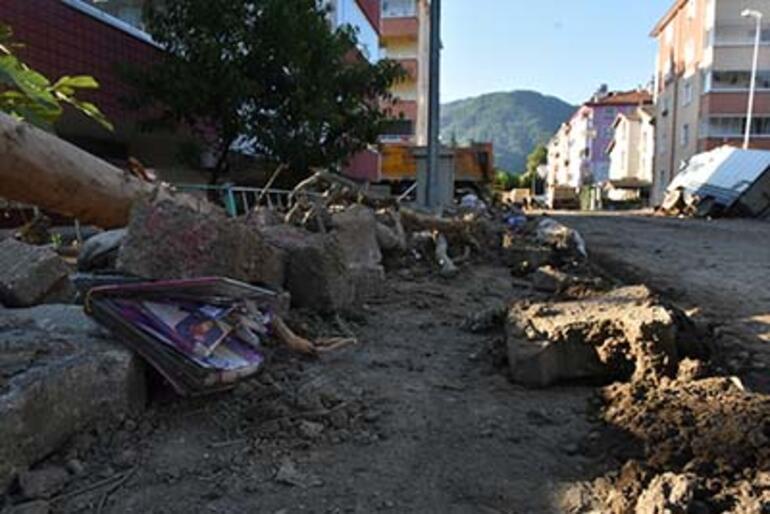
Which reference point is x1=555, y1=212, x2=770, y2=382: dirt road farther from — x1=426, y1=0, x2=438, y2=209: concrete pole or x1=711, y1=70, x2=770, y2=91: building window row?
x1=711, y1=70, x2=770, y2=91: building window row

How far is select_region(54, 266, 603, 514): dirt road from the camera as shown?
2.77m

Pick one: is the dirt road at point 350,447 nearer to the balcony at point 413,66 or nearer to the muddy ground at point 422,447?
the muddy ground at point 422,447

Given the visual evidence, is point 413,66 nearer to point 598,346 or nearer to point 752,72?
point 752,72

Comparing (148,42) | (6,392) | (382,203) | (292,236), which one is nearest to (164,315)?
(6,392)

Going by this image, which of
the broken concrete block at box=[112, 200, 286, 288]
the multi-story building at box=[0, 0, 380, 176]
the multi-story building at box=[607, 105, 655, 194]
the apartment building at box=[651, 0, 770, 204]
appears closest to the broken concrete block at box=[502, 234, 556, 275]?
the broken concrete block at box=[112, 200, 286, 288]

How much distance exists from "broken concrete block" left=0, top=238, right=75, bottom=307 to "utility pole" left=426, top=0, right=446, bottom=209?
32.3 feet

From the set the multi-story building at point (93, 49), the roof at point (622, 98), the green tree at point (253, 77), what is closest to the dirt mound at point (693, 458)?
the multi-story building at point (93, 49)

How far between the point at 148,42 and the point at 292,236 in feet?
22.9

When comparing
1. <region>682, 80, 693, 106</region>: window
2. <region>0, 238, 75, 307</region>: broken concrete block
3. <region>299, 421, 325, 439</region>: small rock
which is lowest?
<region>299, 421, 325, 439</region>: small rock

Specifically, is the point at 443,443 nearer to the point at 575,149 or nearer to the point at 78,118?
the point at 78,118

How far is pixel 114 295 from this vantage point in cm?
353

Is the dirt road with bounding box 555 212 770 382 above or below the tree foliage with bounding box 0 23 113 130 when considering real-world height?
below

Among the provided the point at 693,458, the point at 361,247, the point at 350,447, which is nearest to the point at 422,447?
the point at 350,447

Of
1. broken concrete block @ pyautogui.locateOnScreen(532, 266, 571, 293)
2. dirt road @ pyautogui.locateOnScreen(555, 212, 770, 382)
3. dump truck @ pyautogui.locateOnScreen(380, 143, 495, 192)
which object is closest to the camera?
dirt road @ pyautogui.locateOnScreen(555, 212, 770, 382)
